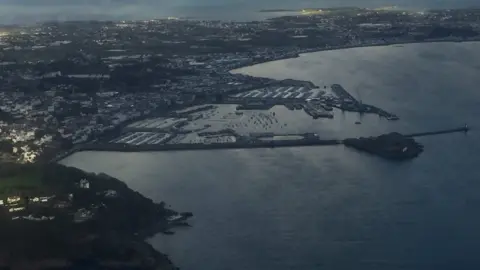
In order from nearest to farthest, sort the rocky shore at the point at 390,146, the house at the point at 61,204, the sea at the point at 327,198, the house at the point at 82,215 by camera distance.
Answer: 1. the sea at the point at 327,198
2. the house at the point at 82,215
3. the house at the point at 61,204
4. the rocky shore at the point at 390,146

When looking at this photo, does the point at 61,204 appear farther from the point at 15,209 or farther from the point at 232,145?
the point at 232,145

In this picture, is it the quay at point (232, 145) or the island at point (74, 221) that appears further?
the quay at point (232, 145)

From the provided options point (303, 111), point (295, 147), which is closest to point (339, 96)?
point (303, 111)

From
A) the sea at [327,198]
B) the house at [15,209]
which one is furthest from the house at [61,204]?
the sea at [327,198]

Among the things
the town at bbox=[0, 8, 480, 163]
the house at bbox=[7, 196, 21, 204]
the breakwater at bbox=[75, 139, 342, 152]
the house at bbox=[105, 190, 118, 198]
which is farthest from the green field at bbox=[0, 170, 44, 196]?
the breakwater at bbox=[75, 139, 342, 152]

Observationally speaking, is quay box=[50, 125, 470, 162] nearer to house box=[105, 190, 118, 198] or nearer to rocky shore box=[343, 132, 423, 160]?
rocky shore box=[343, 132, 423, 160]

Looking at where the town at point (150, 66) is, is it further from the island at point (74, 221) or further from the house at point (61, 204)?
the house at point (61, 204)

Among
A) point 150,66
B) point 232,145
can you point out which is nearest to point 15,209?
point 232,145
